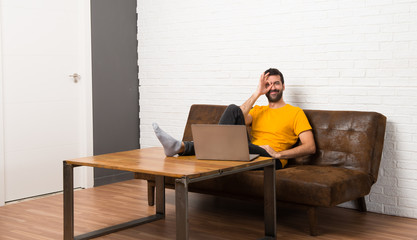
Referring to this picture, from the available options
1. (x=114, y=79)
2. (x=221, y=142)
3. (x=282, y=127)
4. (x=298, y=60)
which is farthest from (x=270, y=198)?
(x=114, y=79)

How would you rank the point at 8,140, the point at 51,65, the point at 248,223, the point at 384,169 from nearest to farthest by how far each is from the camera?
the point at 248,223, the point at 384,169, the point at 8,140, the point at 51,65

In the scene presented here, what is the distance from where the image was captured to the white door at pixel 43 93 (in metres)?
4.54

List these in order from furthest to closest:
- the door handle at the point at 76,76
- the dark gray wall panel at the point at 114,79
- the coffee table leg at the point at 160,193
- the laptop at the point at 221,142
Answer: the dark gray wall panel at the point at 114,79 → the door handle at the point at 76,76 → the coffee table leg at the point at 160,193 → the laptop at the point at 221,142

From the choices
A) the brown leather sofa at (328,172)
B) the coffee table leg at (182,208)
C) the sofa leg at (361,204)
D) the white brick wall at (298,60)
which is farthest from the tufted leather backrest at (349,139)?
the coffee table leg at (182,208)

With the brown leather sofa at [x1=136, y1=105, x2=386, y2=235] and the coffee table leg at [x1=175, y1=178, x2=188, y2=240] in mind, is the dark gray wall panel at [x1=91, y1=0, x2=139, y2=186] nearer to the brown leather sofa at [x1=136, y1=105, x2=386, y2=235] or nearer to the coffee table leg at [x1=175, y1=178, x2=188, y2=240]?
the brown leather sofa at [x1=136, y1=105, x2=386, y2=235]

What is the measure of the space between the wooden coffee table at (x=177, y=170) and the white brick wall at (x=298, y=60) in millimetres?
1239

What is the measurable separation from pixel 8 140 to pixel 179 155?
189cm

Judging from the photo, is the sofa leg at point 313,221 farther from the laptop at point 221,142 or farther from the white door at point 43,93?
the white door at point 43,93

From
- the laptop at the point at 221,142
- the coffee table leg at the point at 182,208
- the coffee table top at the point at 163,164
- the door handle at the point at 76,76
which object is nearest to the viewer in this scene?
the coffee table leg at the point at 182,208

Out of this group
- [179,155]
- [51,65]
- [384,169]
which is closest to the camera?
[179,155]

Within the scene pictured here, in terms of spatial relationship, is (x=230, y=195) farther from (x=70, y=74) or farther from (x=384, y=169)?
(x=70, y=74)

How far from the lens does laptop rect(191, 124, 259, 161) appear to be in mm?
3062

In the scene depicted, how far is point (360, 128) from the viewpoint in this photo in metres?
3.91

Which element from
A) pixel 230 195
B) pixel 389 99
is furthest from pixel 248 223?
pixel 389 99
